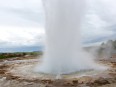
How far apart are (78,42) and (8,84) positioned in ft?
23.8

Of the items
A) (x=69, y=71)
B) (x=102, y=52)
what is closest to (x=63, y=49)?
(x=69, y=71)

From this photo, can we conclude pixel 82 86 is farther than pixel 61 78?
No

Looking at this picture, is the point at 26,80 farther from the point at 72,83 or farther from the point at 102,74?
the point at 102,74

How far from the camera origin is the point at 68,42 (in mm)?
20062

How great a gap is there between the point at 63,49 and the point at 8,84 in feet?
18.7

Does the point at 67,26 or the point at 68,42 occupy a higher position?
the point at 67,26

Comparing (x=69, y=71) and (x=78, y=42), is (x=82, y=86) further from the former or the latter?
(x=78, y=42)

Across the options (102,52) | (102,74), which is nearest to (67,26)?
(102,74)

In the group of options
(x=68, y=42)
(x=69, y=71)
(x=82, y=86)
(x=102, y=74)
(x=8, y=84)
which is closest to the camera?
(x=82, y=86)

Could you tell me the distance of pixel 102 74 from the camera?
56.3 feet

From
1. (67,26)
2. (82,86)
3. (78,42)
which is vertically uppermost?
(67,26)

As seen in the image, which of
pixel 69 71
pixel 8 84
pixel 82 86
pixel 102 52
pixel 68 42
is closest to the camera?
pixel 82 86

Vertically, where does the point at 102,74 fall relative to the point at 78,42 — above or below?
below

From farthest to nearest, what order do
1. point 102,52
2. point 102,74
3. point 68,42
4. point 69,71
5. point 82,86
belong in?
point 102,52 < point 68,42 < point 69,71 < point 102,74 < point 82,86
